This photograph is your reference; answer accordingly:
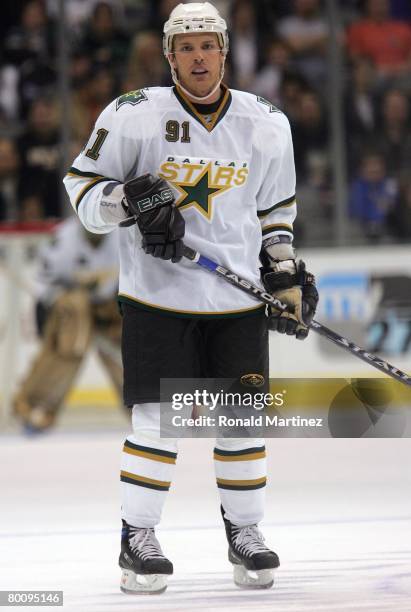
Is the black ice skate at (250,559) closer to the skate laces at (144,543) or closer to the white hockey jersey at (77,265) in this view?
the skate laces at (144,543)

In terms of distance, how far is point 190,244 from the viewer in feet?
8.35

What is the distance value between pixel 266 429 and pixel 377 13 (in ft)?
15.3

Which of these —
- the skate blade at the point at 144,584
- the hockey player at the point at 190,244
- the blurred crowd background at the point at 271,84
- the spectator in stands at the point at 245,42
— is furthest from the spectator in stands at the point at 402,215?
the skate blade at the point at 144,584

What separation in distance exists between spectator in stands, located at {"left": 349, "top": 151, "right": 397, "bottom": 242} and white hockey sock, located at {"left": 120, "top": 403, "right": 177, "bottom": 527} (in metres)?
3.61

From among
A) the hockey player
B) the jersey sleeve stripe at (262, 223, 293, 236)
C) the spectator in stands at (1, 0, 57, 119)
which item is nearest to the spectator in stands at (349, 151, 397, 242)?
the spectator in stands at (1, 0, 57, 119)

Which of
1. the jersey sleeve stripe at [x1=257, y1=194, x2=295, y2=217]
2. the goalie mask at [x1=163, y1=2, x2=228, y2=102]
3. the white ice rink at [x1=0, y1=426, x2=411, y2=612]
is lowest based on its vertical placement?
the white ice rink at [x1=0, y1=426, x2=411, y2=612]

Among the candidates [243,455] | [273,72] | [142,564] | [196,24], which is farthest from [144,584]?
[273,72]

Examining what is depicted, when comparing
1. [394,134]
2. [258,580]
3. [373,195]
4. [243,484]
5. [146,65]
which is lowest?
[258,580]

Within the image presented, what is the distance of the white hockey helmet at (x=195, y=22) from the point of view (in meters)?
2.52

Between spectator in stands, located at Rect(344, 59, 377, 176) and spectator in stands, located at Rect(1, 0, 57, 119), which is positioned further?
spectator in stands, located at Rect(1, 0, 57, 119)

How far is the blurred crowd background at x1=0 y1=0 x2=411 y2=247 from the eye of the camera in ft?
20.2

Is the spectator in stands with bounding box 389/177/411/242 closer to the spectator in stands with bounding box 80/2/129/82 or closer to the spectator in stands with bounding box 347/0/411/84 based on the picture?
the spectator in stands with bounding box 347/0/411/84

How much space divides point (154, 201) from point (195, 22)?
0.38m

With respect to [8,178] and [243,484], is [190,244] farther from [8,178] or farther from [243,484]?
[8,178]
